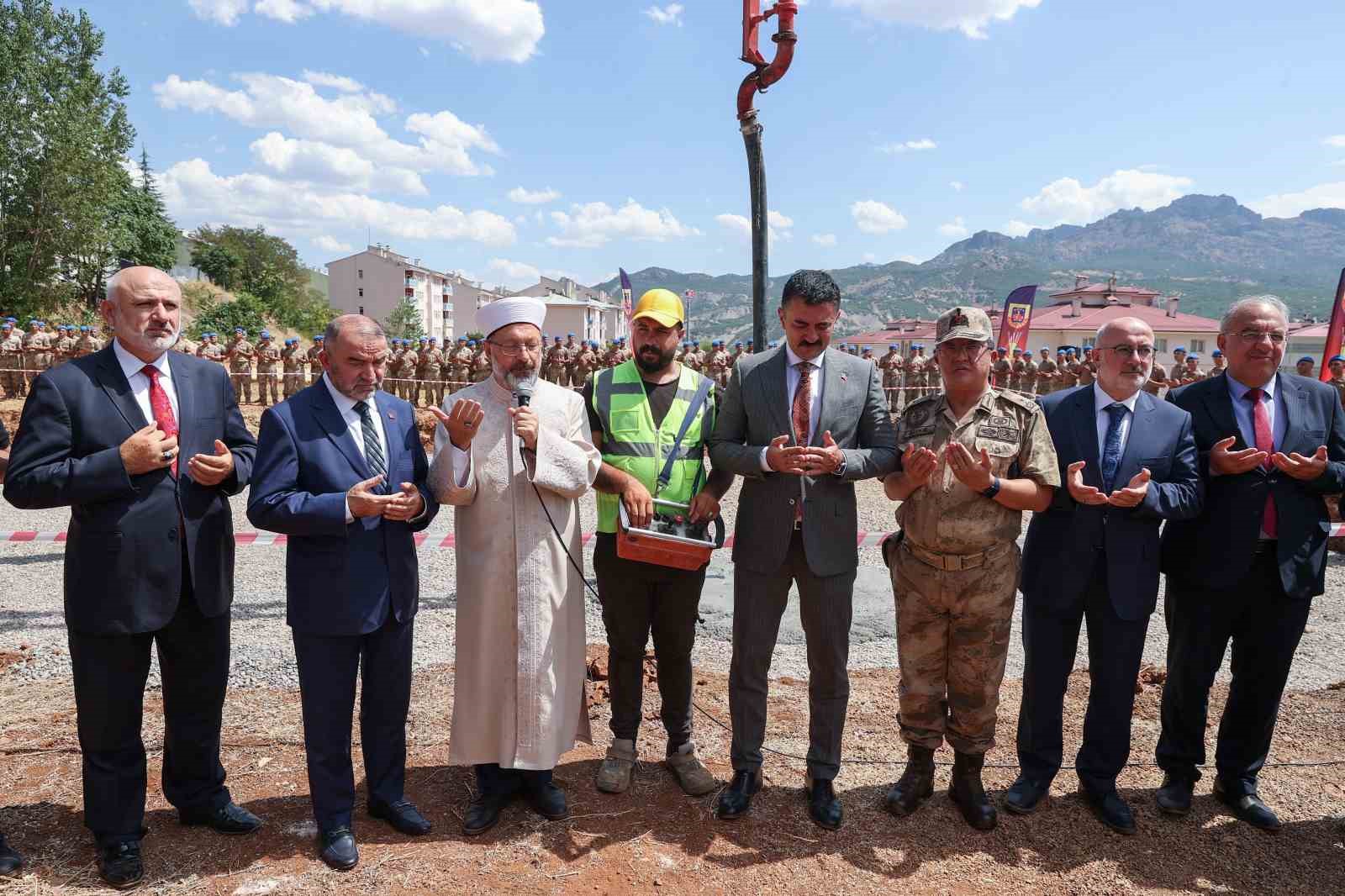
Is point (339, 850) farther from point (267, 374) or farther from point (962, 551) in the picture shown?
point (267, 374)

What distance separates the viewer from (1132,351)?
3469 millimetres

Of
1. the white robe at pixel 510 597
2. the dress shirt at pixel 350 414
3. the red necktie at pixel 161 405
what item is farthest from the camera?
the white robe at pixel 510 597

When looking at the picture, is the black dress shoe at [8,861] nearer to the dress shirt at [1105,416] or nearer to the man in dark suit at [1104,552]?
the man in dark suit at [1104,552]

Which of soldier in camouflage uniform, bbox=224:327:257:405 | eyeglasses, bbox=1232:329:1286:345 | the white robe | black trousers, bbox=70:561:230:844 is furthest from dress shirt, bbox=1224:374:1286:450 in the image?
soldier in camouflage uniform, bbox=224:327:257:405

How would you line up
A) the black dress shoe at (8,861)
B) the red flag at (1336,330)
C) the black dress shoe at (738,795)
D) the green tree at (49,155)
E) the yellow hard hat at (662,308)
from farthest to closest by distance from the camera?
the green tree at (49,155) → the red flag at (1336,330) → the yellow hard hat at (662,308) → the black dress shoe at (738,795) → the black dress shoe at (8,861)

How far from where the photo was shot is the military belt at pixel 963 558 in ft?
11.2

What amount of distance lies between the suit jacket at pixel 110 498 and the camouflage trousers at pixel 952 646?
2780mm

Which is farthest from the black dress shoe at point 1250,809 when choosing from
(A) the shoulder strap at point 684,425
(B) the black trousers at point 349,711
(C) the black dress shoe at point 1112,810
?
(B) the black trousers at point 349,711

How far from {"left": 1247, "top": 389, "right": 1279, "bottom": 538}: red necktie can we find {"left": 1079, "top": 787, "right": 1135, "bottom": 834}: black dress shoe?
1.32 metres

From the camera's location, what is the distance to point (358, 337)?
3.14 m

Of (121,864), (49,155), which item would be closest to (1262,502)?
(121,864)

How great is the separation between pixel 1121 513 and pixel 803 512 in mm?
1327

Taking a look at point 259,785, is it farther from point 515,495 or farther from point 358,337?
point 358,337

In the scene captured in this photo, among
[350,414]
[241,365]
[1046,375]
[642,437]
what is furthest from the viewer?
[1046,375]
